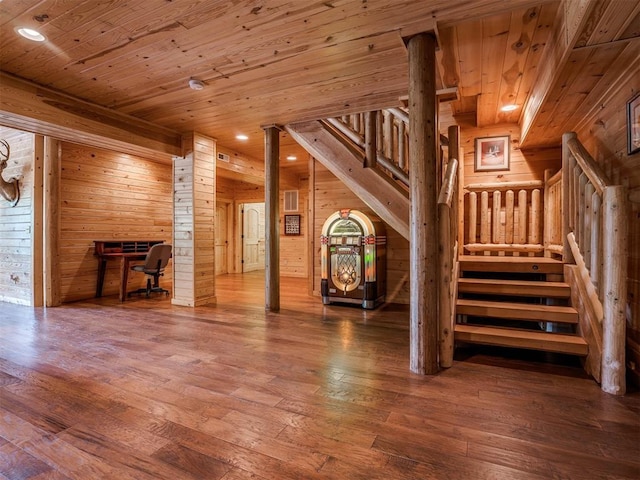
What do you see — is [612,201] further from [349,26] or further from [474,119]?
[474,119]

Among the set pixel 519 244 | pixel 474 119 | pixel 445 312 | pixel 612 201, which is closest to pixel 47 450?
pixel 445 312

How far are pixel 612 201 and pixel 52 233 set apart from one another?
258 inches

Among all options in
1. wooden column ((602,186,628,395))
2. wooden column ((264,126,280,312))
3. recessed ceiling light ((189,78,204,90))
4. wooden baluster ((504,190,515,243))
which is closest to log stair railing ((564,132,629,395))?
wooden column ((602,186,628,395))

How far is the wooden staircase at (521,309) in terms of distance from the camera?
8.65 ft

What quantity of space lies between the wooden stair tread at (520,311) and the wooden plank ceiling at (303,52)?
1.81m

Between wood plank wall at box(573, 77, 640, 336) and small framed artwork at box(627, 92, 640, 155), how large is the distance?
6 cm

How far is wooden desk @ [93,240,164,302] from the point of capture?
540 cm

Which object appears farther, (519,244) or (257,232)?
(257,232)

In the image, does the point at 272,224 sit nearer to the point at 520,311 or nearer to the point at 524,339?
the point at 520,311

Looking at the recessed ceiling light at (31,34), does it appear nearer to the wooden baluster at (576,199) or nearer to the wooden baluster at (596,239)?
the wooden baluster at (596,239)

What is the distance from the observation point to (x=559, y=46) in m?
2.24

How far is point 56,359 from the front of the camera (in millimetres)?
2811

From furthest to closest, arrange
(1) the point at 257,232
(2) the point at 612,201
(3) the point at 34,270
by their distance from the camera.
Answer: (1) the point at 257,232 → (3) the point at 34,270 → (2) the point at 612,201

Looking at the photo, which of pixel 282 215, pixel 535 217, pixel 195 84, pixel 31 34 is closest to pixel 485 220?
pixel 535 217
